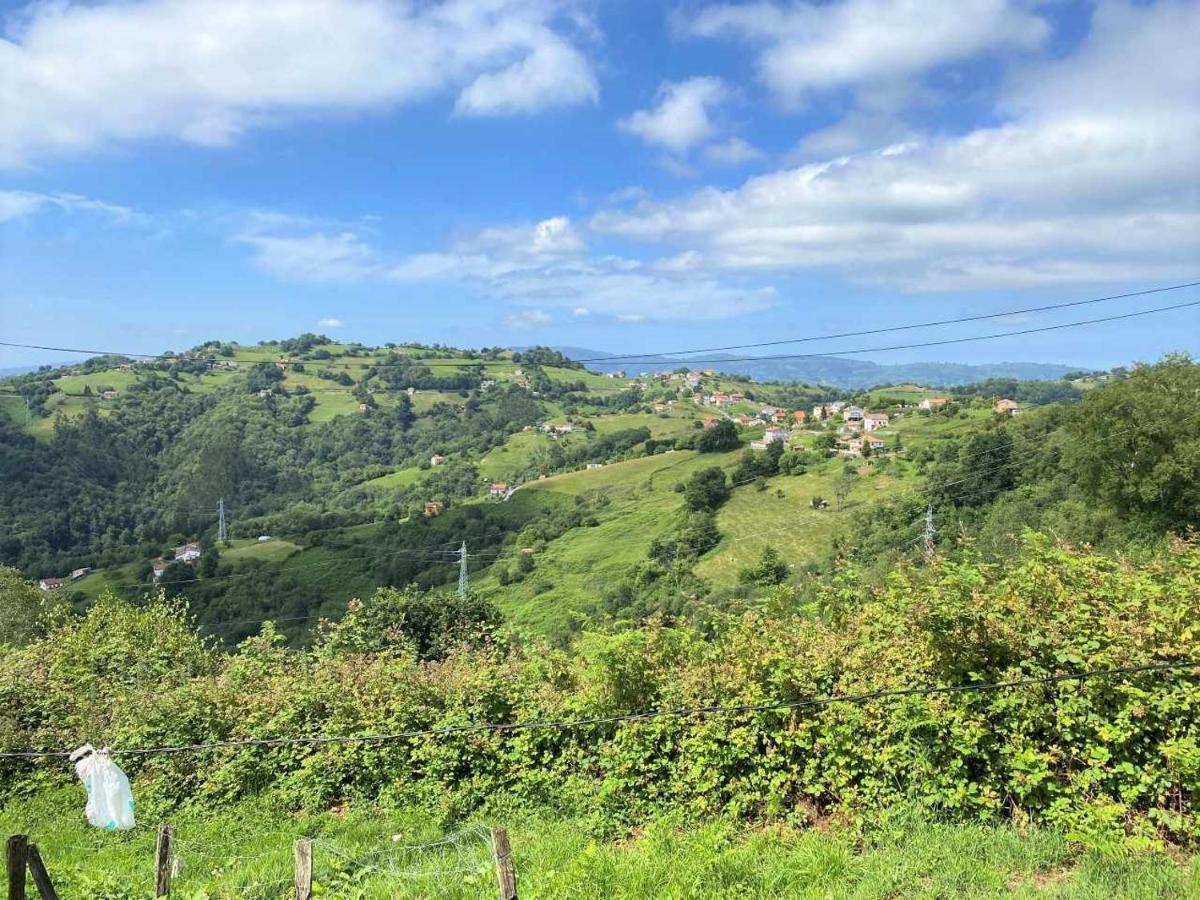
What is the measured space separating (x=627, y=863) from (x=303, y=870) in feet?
7.99

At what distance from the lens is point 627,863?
600 centimetres

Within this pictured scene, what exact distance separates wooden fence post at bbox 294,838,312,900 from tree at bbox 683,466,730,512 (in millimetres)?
67694

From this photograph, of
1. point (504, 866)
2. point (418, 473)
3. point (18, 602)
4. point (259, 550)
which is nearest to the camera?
point (504, 866)

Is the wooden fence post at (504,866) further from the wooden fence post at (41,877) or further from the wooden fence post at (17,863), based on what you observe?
the wooden fence post at (41,877)

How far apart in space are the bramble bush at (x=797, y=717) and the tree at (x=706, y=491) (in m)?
63.1

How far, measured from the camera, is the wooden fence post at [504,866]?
463cm

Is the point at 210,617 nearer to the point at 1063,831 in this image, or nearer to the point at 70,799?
the point at 70,799

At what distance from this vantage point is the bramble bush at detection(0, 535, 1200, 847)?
18.8 ft

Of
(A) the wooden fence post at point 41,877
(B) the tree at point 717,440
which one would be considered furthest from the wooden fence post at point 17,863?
(B) the tree at point 717,440

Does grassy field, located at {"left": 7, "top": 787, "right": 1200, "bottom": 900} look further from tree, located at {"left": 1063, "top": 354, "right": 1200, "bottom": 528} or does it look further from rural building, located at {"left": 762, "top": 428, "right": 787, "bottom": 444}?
rural building, located at {"left": 762, "top": 428, "right": 787, "bottom": 444}

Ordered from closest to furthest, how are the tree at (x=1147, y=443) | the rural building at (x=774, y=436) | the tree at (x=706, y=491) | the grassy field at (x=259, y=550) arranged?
the tree at (x=1147, y=443) → the tree at (x=706, y=491) → the grassy field at (x=259, y=550) → the rural building at (x=774, y=436)

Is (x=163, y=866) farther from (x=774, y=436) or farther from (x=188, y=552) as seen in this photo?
(x=774, y=436)

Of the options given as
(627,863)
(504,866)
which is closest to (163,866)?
(504,866)

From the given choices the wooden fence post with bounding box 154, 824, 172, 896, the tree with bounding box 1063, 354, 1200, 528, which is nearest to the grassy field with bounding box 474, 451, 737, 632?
the tree with bounding box 1063, 354, 1200, 528
